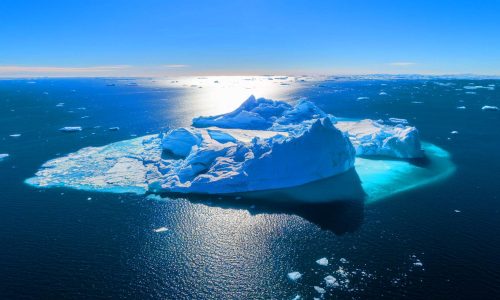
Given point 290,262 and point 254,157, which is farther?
point 254,157

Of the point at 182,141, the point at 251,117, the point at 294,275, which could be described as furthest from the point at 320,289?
the point at 251,117

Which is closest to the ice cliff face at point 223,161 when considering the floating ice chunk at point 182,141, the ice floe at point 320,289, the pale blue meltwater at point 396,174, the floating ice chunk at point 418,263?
the floating ice chunk at point 182,141

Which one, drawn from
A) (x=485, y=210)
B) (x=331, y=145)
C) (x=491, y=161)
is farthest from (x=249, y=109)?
(x=485, y=210)

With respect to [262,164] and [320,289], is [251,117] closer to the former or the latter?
[262,164]

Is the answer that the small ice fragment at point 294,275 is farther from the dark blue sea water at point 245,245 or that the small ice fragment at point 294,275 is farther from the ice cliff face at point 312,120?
the ice cliff face at point 312,120

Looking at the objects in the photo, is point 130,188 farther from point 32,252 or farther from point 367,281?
point 367,281

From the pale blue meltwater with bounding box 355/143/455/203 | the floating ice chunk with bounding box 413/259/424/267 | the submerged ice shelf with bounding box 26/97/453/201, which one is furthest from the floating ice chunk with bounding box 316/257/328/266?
the pale blue meltwater with bounding box 355/143/455/203
